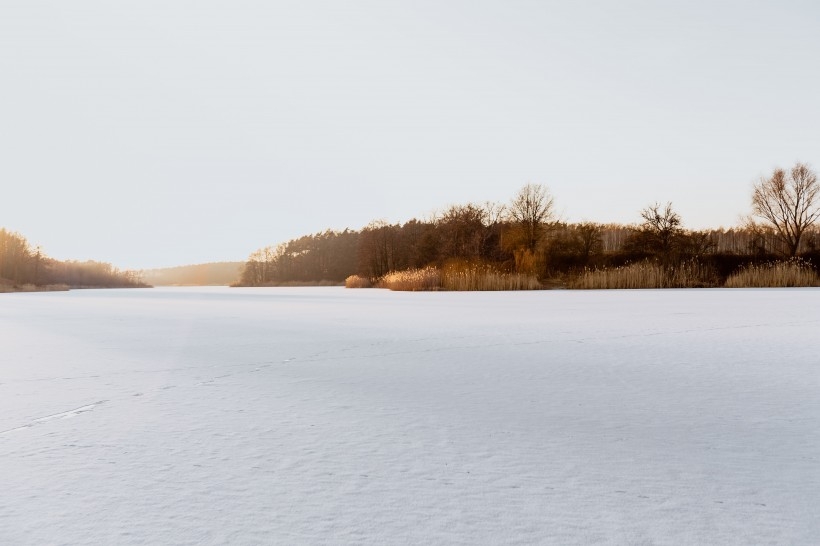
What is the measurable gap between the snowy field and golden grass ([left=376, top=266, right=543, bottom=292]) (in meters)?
12.6

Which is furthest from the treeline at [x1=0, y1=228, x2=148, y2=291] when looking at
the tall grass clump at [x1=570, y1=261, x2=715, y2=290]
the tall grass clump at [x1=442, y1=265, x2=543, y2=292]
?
the tall grass clump at [x1=570, y1=261, x2=715, y2=290]

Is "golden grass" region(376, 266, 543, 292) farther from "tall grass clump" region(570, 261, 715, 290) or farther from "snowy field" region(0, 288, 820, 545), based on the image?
"snowy field" region(0, 288, 820, 545)

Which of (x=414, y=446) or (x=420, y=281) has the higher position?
(x=420, y=281)

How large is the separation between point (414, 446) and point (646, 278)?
51.3 ft

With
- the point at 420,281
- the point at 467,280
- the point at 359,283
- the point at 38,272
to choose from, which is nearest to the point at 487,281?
the point at 467,280

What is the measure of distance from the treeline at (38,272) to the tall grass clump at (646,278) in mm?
26796

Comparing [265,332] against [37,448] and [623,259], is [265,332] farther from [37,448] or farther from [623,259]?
[623,259]

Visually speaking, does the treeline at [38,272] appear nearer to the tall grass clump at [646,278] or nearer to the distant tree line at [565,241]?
the distant tree line at [565,241]

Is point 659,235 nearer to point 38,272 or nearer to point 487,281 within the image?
point 487,281

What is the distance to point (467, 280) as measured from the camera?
17.4 meters

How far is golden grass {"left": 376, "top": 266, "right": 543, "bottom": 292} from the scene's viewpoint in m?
17.2

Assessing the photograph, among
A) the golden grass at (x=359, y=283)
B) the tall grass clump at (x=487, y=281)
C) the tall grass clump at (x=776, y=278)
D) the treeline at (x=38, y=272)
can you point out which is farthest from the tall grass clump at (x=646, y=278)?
the treeline at (x=38, y=272)

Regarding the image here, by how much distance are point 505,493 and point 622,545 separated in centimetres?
35

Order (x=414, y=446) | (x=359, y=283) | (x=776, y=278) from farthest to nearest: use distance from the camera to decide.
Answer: (x=359, y=283) < (x=776, y=278) < (x=414, y=446)
